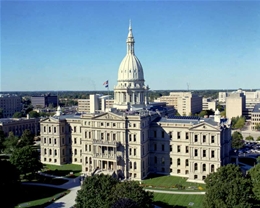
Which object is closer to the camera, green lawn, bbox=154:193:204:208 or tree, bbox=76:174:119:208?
tree, bbox=76:174:119:208

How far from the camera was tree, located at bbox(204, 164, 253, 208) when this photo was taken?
5822cm

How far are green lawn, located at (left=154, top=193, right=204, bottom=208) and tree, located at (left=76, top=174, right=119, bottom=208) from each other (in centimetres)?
1578

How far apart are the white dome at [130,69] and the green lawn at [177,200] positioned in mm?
48810

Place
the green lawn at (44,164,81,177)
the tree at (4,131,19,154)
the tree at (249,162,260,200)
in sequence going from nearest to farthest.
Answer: the tree at (249,162,260,200)
the green lawn at (44,164,81,177)
the tree at (4,131,19,154)

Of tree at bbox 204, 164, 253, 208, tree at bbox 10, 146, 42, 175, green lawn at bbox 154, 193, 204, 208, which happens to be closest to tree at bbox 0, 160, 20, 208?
tree at bbox 10, 146, 42, 175

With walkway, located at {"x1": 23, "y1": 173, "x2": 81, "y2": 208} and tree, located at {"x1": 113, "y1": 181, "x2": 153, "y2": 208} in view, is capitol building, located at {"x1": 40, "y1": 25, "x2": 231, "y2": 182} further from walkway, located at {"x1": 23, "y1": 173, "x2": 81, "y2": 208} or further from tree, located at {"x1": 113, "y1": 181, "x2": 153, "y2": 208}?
tree, located at {"x1": 113, "y1": 181, "x2": 153, "y2": 208}

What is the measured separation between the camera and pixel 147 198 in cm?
5881

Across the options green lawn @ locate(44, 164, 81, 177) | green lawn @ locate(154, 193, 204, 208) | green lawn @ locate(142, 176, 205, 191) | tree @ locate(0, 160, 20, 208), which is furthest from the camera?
green lawn @ locate(44, 164, 81, 177)

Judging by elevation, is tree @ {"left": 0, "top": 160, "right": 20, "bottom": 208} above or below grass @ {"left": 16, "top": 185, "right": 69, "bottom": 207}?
above

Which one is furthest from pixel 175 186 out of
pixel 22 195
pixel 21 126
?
pixel 21 126

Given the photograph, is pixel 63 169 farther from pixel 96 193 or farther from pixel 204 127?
pixel 204 127

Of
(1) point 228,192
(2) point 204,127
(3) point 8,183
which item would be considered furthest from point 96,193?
(2) point 204,127

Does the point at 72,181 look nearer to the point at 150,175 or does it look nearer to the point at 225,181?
the point at 150,175

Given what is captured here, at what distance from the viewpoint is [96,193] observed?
60938mm
